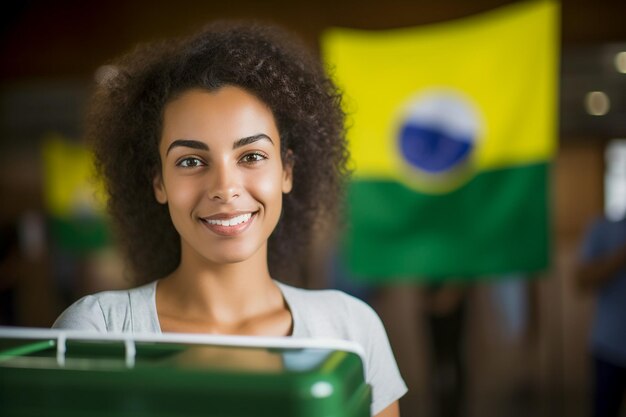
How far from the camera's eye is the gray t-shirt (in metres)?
0.82

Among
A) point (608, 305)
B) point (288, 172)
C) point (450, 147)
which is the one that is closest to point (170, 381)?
point (288, 172)

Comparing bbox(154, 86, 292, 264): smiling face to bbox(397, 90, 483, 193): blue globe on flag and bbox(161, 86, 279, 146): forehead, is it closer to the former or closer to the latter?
bbox(161, 86, 279, 146): forehead

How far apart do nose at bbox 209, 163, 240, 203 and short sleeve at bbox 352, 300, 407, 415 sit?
220mm

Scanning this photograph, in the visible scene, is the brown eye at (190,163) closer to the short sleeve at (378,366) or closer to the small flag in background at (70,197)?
the short sleeve at (378,366)

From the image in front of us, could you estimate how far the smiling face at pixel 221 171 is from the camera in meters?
0.80

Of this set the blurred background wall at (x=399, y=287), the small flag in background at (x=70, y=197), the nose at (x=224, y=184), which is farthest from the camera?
the small flag in background at (x=70, y=197)

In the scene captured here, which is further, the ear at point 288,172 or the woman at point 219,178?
the ear at point 288,172

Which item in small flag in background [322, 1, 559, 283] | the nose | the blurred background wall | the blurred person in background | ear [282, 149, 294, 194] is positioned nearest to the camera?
the nose

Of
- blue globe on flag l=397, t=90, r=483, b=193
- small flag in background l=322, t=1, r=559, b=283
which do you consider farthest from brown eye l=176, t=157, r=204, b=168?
blue globe on flag l=397, t=90, r=483, b=193

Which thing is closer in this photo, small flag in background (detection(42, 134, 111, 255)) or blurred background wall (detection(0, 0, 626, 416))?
blurred background wall (detection(0, 0, 626, 416))

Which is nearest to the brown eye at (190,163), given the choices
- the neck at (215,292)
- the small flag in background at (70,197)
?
the neck at (215,292)

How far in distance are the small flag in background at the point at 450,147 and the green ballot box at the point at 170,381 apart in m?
1.83

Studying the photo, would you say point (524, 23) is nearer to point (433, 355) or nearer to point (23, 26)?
point (433, 355)

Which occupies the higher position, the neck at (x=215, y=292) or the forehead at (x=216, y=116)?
the forehead at (x=216, y=116)
